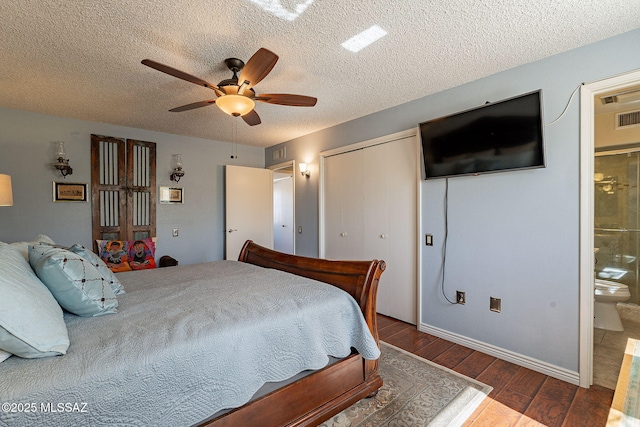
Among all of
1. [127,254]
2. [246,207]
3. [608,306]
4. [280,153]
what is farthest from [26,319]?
[608,306]

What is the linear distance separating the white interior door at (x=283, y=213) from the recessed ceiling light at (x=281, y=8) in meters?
4.83

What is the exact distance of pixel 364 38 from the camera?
196 centimetres

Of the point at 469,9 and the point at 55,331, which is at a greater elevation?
the point at 469,9

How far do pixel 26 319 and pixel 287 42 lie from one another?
6.63 ft

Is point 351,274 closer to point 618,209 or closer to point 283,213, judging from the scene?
point 618,209

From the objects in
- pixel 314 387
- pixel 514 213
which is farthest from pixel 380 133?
pixel 314 387

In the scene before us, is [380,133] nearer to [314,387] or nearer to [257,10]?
[257,10]

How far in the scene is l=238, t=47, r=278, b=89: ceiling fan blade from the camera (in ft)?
5.60

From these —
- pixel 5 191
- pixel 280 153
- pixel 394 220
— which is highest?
pixel 280 153

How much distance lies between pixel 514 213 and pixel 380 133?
1.66 m

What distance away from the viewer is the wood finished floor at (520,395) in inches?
67.2

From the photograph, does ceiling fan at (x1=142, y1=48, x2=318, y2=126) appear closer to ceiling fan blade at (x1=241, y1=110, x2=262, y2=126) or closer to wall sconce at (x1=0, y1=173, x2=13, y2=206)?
ceiling fan blade at (x1=241, y1=110, x2=262, y2=126)

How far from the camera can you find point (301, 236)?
455 cm

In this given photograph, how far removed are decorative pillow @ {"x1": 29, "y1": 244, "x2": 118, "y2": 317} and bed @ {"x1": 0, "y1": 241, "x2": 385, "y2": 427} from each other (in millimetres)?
64
